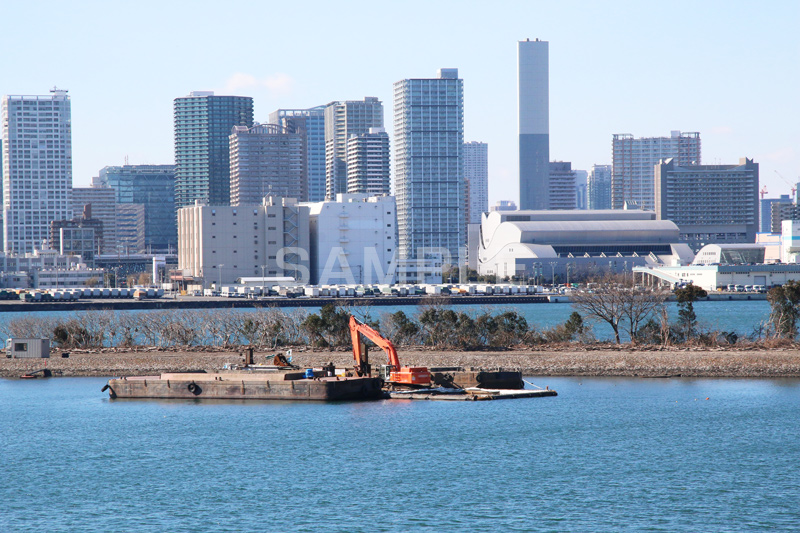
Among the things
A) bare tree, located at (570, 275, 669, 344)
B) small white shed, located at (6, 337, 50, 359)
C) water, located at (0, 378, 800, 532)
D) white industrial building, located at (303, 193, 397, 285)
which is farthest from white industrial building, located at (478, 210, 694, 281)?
water, located at (0, 378, 800, 532)

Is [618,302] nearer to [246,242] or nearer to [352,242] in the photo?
[246,242]

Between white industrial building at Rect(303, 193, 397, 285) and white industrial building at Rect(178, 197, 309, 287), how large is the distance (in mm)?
3782

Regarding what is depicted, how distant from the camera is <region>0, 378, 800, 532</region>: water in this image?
26312 mm

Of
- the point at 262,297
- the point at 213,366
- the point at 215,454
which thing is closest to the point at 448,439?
the point at 215,454

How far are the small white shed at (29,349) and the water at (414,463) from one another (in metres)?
13.3

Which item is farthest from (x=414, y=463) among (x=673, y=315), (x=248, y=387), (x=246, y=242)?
(x=246, y=242)

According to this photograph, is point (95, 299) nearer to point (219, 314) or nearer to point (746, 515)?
point (219, 314)

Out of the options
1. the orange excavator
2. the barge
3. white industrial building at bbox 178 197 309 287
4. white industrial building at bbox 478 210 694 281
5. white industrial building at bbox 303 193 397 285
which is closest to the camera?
the barge

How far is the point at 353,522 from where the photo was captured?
26.0m

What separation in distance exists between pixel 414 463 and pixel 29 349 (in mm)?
35361

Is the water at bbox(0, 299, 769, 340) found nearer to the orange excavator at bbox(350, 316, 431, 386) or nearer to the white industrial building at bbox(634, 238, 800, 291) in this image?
the white industrial building at bbox(634, 238, 800, 291)

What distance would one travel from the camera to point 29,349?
197ft

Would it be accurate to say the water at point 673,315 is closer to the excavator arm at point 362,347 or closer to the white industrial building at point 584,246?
the excavator arm at point 362,347

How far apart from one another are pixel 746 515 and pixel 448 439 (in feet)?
40.4
